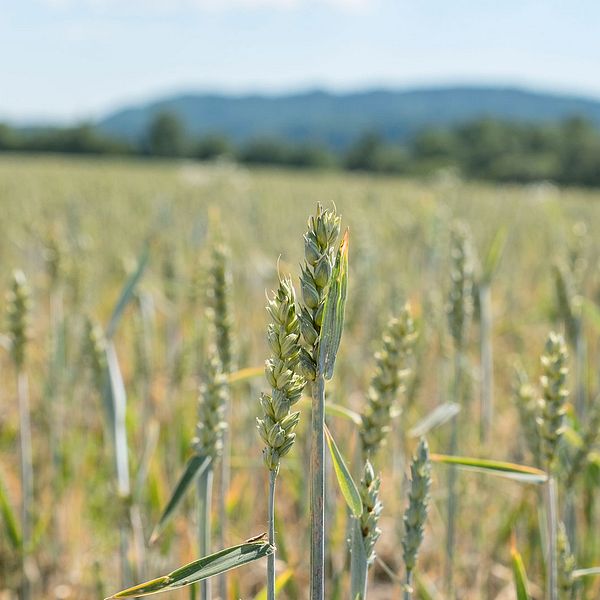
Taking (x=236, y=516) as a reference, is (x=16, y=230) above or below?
above

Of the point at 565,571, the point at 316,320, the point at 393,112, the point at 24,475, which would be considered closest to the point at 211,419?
the point at 316,320

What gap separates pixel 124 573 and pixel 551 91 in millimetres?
192724

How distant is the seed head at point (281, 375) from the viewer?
667 millimetres

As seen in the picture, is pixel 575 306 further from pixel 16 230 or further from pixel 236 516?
pixel 16 230

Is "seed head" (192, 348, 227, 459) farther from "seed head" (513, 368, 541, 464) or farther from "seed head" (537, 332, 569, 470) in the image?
"seed head" (513, 368, 541, 464)

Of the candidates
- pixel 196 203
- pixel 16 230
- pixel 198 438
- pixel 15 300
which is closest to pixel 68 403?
pixel 15 300

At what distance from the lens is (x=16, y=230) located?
16.7ft

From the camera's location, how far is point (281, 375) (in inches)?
26.5

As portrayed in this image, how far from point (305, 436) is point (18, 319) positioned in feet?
2.20

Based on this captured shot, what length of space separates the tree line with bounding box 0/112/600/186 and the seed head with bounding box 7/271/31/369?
33.6 meters

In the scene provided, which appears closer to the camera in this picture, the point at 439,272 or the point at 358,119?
the point at 439,272

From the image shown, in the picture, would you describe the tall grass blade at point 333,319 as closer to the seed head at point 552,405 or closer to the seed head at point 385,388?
the seed head at point 385,388

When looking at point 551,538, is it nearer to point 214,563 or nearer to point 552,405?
point 552,405

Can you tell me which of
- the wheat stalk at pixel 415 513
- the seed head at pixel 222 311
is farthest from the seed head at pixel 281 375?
the seed head at pixel 222 311
